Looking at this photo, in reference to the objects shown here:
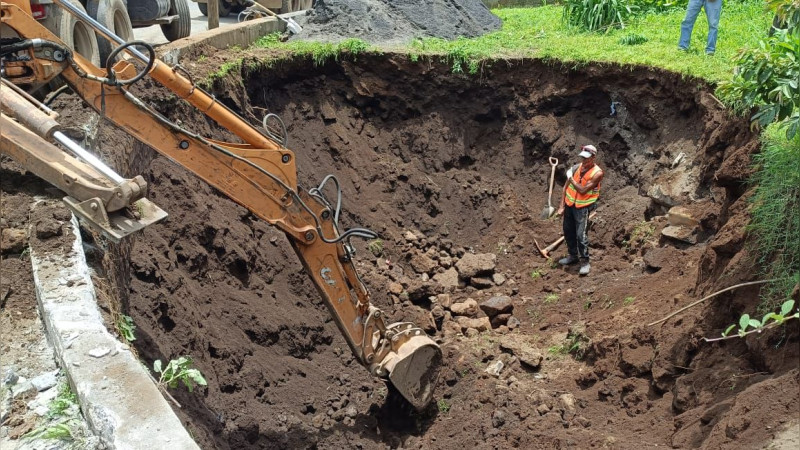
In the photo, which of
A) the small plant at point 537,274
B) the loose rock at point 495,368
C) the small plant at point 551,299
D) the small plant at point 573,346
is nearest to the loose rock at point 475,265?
the small plant at point 537,274

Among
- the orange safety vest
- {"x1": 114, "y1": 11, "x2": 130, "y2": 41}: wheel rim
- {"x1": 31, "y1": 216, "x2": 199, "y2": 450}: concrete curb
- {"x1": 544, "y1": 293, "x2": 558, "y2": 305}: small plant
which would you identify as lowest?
{"x1": 544, "y1": 293, "x2": 558, "y2": 305}: small plant

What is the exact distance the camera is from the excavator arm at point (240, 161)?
16.4 ft

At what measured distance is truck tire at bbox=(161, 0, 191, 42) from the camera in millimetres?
10945

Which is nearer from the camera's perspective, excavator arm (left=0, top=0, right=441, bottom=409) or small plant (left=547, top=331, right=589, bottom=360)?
excavator arm (left=0, top=0, right=441, bottom=409)

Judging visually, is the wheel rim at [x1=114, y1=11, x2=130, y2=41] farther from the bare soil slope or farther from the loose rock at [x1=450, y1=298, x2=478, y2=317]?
the loose rock at [x1=450, y1=298, x2=478, y2=317]

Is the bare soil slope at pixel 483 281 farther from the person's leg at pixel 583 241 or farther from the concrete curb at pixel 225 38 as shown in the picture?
the concrete curb at pixel 225 38

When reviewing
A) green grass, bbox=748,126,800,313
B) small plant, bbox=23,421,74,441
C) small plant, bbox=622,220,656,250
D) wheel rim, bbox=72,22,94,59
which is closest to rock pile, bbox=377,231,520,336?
small plant, bbox=622,220,656,250

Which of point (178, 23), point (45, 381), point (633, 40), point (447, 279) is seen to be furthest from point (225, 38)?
point (45, 381)

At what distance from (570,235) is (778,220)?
423cm

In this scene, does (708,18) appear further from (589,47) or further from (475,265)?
(475,265)

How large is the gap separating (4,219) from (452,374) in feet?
13.8

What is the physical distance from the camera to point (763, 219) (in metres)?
5.23

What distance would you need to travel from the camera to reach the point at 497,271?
9703mm

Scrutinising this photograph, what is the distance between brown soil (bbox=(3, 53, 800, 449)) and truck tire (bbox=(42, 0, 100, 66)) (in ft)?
3.22
